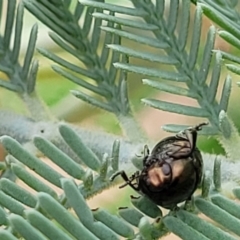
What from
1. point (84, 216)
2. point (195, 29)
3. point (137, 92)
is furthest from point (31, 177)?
point (137, 92)

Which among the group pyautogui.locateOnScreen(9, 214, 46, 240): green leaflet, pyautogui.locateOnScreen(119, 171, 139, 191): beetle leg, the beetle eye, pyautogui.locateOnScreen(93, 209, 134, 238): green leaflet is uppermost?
the beetle eye

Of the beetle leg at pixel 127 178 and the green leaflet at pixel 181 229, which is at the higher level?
the beetle leg at pixel 127 178

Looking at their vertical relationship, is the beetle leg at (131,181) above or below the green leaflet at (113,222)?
above

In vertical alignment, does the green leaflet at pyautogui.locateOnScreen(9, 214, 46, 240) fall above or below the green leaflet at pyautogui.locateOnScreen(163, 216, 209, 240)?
above

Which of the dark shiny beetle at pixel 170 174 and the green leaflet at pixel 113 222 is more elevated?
the dark shiny beetle at pixel 170 174

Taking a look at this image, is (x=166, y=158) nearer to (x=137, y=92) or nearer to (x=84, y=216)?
(x=84, y=216)

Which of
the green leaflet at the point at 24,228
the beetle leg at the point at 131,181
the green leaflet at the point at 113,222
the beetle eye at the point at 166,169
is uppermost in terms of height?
the beetle eye at the point at 166,169
